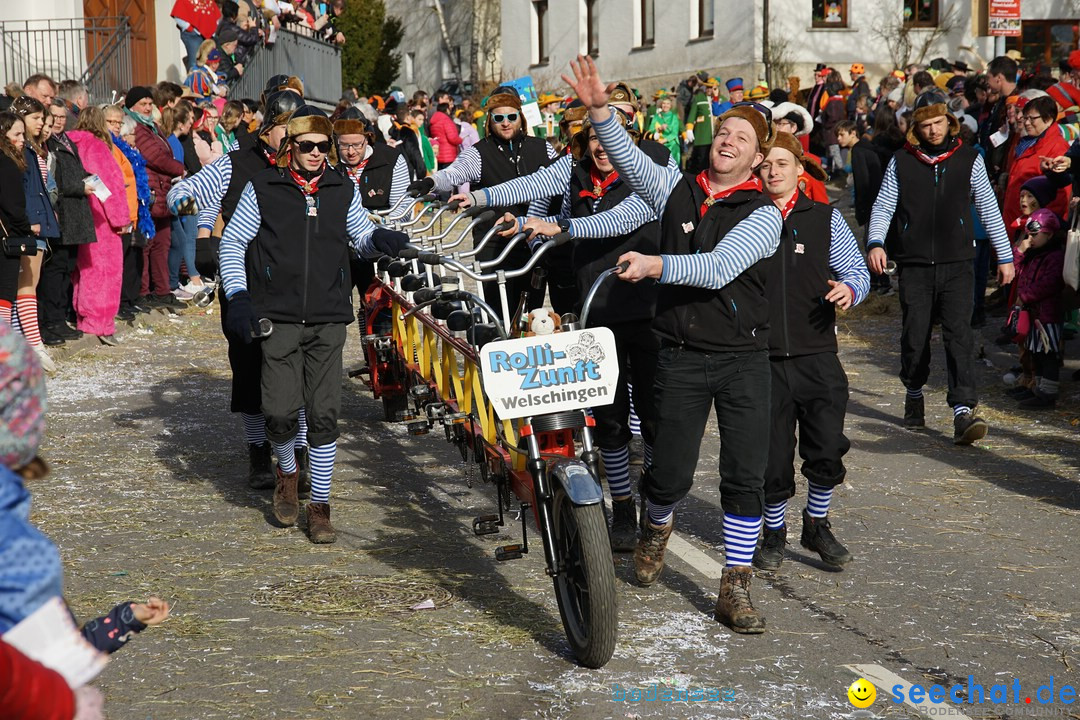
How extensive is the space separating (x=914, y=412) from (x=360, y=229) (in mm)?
4750

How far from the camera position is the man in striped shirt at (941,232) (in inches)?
354

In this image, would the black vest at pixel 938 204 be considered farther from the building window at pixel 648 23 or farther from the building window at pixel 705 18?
the building window at pixel 648 23

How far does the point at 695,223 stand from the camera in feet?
18.3

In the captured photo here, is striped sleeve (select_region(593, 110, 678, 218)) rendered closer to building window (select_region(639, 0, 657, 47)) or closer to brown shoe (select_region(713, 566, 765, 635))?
brown shoe (select_region(713, 566, 765, 635))

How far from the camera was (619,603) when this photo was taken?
5.86 m

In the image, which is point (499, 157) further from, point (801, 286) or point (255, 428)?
point (801, 286)

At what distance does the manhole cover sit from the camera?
579 cm

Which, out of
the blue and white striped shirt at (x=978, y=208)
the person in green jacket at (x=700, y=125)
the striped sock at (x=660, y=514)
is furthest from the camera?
the person in green jacket at (x=700, y=125)

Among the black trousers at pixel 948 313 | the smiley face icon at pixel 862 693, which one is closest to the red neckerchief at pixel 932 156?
the black trousers at pixel 948 313

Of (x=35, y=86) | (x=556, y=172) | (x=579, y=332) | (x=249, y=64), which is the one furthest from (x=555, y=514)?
(x=249, y=64)

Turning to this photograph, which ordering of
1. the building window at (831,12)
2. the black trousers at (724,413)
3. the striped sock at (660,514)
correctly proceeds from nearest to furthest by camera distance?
the black trousers at (724,413)
the striped sock at (660,514)
the building window at (831,12)

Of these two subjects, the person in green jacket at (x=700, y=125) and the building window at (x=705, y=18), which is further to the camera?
the building window at (x=705, y=18)

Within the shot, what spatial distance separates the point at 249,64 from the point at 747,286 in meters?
19.7

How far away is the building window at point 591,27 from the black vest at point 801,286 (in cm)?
3889
